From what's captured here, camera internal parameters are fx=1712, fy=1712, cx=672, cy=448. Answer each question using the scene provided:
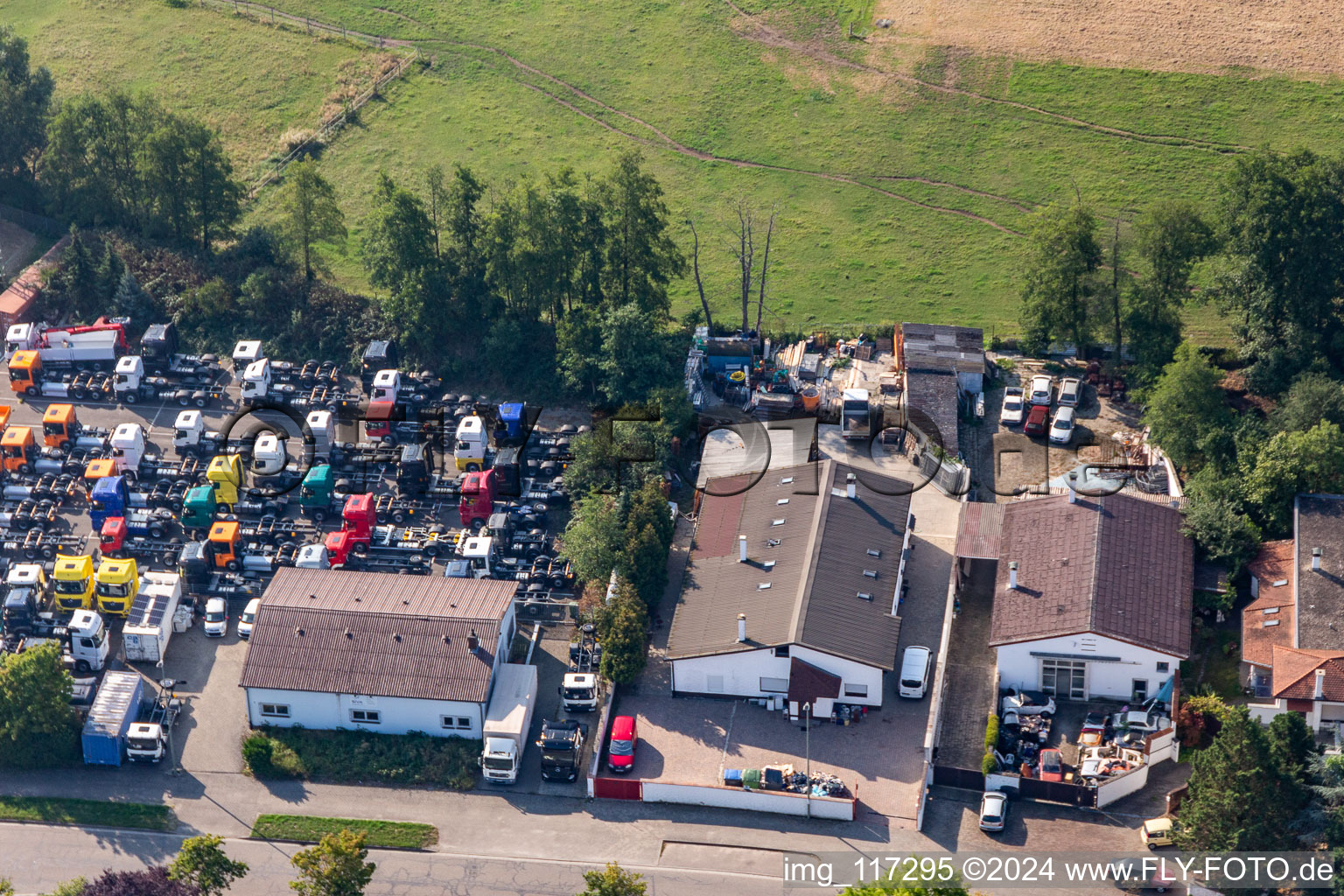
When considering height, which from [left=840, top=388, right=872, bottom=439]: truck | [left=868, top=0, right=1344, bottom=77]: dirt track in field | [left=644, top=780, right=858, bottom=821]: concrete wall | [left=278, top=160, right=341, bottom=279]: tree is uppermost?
[left=868, top=0, right=1344, bottom=77]: dirt track in field

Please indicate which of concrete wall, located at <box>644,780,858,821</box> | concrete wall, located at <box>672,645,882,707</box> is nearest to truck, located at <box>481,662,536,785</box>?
concrete wall, located at <box>644,780,858,821</box>

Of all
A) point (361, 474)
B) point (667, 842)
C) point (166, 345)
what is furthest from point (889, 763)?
point (166, 345)

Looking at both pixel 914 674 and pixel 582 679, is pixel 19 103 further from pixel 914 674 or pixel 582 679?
pixel 914 674

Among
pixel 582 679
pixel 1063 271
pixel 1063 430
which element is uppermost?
pixel 1063 271

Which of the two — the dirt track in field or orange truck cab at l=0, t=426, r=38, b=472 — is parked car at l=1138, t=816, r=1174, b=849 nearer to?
orange truck cab at l=0, t=426, r=38, b=472

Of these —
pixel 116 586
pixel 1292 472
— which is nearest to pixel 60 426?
pixel 116 586

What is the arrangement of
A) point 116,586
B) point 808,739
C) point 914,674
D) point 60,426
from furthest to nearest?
point 60,426 < point 116,586 < point 914,674 < point 808,739
